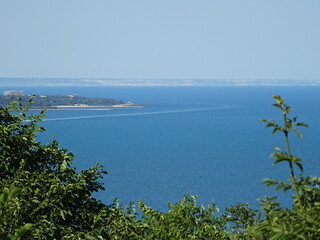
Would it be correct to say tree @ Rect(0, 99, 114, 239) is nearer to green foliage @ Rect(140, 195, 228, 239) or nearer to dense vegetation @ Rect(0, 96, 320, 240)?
dense vegetation @ Rect(0, 96, 320, 240)

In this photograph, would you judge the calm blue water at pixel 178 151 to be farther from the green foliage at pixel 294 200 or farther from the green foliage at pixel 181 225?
the green foliage at pixel 294 200

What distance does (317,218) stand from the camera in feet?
14.6

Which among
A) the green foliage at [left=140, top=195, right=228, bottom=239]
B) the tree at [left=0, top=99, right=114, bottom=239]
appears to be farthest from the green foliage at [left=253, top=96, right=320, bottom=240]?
the green foliage at [left=140, top=195, right=228, bottom=239]

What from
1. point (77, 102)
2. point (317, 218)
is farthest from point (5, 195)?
point (77, 102)

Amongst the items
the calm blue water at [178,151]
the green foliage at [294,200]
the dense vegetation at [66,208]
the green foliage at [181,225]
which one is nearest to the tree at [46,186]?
the dense vegetation at [66,208]

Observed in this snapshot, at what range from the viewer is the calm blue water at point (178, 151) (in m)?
54.2

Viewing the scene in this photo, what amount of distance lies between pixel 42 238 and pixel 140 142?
84546 mm

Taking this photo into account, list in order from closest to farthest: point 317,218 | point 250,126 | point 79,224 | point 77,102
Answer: point 317,218 → point 79,224 → point 250,126 → point 77,102

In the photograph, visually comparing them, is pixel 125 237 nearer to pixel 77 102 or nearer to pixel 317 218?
pixel 317 218

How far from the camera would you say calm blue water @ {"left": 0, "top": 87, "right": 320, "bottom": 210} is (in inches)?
2135

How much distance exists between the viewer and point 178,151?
82188 mm

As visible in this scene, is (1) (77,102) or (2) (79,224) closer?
(2) (79,224)

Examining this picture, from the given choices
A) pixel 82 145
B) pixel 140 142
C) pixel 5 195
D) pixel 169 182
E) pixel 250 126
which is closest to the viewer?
pixel 5 195

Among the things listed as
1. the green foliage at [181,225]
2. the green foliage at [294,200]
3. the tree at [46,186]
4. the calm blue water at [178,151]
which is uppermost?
the green foliage at [294,200]
